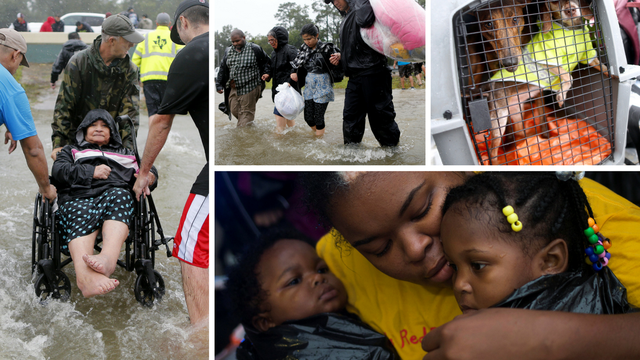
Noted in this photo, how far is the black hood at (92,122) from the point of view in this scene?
→ 122 inches

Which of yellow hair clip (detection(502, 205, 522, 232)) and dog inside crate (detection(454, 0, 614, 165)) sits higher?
dog inside crate (detection(454, 0, 614, 165))

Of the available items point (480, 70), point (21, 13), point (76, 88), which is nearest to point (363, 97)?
point (480, 70)

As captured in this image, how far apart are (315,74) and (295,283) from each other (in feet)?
10.3

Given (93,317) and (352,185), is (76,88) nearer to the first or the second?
(93,317)

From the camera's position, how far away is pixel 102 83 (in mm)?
3545

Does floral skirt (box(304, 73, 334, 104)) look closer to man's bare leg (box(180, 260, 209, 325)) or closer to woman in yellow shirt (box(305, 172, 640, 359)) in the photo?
man's bare leg (box(180, 260, 209, 325))

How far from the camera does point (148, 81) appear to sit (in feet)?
17.5

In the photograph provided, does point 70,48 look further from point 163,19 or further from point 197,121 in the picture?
point 197,121

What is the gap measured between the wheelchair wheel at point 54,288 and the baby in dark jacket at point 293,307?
66.8 inches

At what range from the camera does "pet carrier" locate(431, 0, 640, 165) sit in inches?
73.2

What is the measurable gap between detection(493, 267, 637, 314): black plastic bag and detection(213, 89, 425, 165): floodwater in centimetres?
233

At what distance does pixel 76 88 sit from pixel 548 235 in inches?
130

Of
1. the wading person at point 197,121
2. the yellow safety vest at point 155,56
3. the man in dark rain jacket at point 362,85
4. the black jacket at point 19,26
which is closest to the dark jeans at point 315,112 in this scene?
the man in dark rain jacket at point 362,85

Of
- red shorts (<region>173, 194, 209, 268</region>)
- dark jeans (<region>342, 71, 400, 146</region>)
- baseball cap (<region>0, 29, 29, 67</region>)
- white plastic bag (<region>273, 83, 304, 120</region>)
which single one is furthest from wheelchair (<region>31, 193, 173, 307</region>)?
white plastic bag (<region>273, 83, 304, 120</region>)
